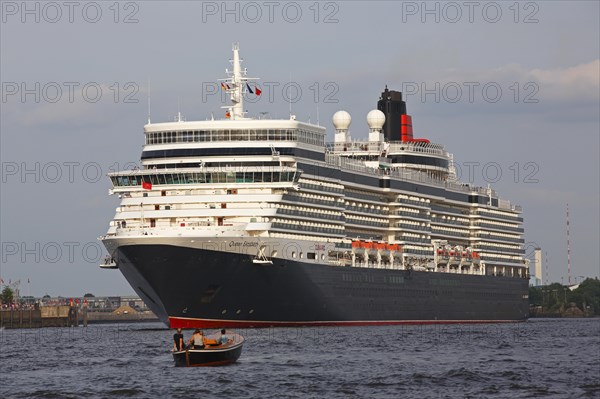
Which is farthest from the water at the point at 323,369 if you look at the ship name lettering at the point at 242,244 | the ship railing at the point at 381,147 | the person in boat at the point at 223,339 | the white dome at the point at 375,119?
the white dome at the point at 375,119

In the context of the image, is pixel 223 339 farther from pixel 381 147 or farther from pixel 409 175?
pixel 381 147

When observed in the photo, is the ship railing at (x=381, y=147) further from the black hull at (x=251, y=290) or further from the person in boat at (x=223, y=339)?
the person in boat at (x=223, y=339)

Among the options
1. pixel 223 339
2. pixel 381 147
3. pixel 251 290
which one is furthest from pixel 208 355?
pixel 381 147

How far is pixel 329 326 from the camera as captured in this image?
106m

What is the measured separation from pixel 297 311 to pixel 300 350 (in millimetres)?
22567

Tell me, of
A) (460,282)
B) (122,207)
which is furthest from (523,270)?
(122,207)

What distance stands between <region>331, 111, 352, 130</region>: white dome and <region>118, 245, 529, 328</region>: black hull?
19.0 meters

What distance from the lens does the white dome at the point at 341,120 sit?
131 m

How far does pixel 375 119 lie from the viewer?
135m

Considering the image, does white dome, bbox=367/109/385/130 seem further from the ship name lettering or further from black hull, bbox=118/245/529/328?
the ship name lettering

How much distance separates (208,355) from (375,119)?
69.2 m

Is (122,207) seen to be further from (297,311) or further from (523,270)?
(523,270)

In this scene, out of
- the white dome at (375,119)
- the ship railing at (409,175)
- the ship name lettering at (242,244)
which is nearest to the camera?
the ship name lettering at (242,244)

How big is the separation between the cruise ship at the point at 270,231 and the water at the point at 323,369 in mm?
5085
